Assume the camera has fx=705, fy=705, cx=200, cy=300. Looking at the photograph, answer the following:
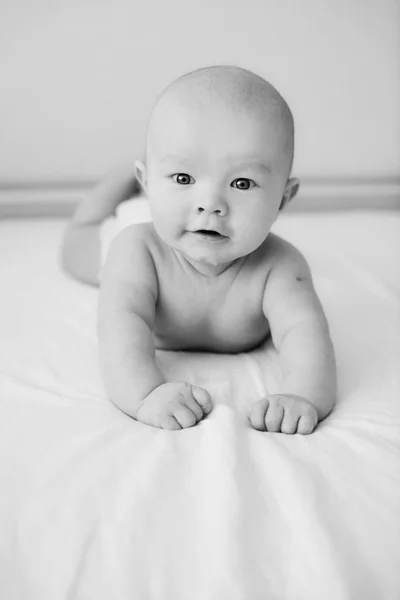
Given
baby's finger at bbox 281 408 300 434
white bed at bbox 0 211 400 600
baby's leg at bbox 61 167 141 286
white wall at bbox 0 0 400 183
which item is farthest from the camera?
white wall at bbox 0 0 400 183

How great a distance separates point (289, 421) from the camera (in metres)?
0.83

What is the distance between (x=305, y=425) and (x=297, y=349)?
14 cm

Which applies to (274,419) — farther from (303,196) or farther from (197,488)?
(303,196)

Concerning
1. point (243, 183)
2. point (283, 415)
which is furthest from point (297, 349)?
point (243, 183)

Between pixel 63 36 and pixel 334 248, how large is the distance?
918 millimetres

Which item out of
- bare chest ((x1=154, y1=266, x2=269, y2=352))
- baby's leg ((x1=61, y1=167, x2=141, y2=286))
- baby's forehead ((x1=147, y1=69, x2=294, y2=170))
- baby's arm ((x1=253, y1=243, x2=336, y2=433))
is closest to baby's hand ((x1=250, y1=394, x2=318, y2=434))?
baby's arm ((x1=253, y1=243, x2=336, y2=433))

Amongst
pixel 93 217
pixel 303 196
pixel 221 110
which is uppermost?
pixel 221 110

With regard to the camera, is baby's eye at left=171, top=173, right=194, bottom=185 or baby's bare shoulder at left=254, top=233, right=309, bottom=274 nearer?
baby's eye at left=171, top=173, right=194, bottom=185

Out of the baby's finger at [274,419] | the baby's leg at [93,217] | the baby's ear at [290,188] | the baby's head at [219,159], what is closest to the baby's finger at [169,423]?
the baby's finger at [274,419]

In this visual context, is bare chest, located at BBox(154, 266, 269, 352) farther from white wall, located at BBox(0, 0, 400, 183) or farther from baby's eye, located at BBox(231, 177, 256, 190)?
white wall, located at BBox(0, 0, 400, 183)

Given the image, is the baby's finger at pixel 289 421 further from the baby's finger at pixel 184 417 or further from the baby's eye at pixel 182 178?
the baby's eye at pixel 182 178

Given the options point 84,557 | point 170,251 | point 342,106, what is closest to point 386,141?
point 342,106

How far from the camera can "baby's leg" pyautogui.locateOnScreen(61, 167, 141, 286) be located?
1417mm

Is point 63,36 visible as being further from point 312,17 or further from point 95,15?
point 312,17
